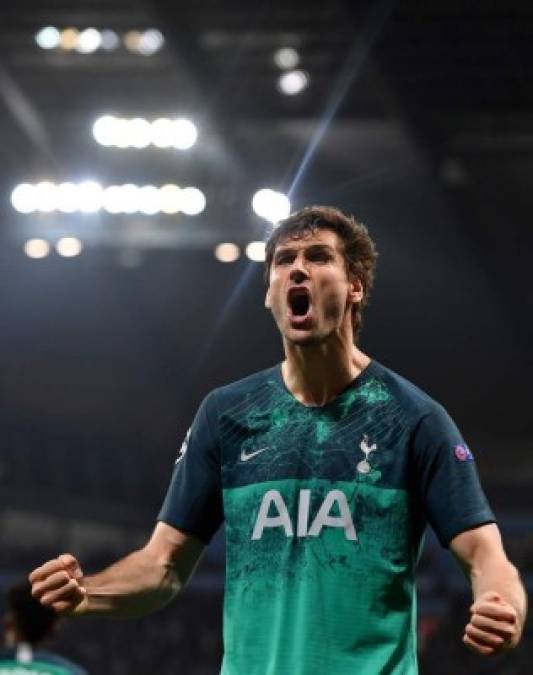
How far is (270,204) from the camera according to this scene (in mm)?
15398

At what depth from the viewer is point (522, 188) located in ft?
54.5

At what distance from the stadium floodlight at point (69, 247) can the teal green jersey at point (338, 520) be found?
14.5 m

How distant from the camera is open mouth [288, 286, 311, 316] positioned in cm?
305

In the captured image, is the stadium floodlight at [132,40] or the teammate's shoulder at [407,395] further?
the stadium floodlight at [132,40]

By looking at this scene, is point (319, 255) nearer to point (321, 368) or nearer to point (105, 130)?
point (321, 368)

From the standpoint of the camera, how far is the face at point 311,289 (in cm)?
305

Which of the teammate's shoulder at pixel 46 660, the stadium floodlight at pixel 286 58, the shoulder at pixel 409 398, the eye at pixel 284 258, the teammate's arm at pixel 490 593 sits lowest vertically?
the teammate's shoulder at pixel 46 660

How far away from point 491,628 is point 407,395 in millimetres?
640

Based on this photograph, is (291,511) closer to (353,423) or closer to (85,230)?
(353,423)

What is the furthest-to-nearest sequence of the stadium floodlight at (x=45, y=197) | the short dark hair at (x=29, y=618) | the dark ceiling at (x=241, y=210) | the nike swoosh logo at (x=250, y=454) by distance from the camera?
the stadium floodlight at (x=45, y=197) < the dark ceiling at (x=241, y=210) < the short dark hair at (x=29, y=618) < the nike swoosh logo at (x=250, y=454)

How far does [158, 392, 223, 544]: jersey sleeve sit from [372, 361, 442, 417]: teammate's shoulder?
373mm

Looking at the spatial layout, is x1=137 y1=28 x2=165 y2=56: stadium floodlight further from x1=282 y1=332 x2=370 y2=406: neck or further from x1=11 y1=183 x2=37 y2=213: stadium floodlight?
x1=282 y1=332 x2=370 y2=406: neck

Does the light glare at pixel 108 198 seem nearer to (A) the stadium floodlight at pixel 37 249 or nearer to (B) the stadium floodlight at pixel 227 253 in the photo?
(B) the stadium floodlight at pixel 227 253

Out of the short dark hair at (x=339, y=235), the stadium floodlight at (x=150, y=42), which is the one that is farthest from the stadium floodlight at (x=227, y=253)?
the short dark hair at (x=339, y=235)
